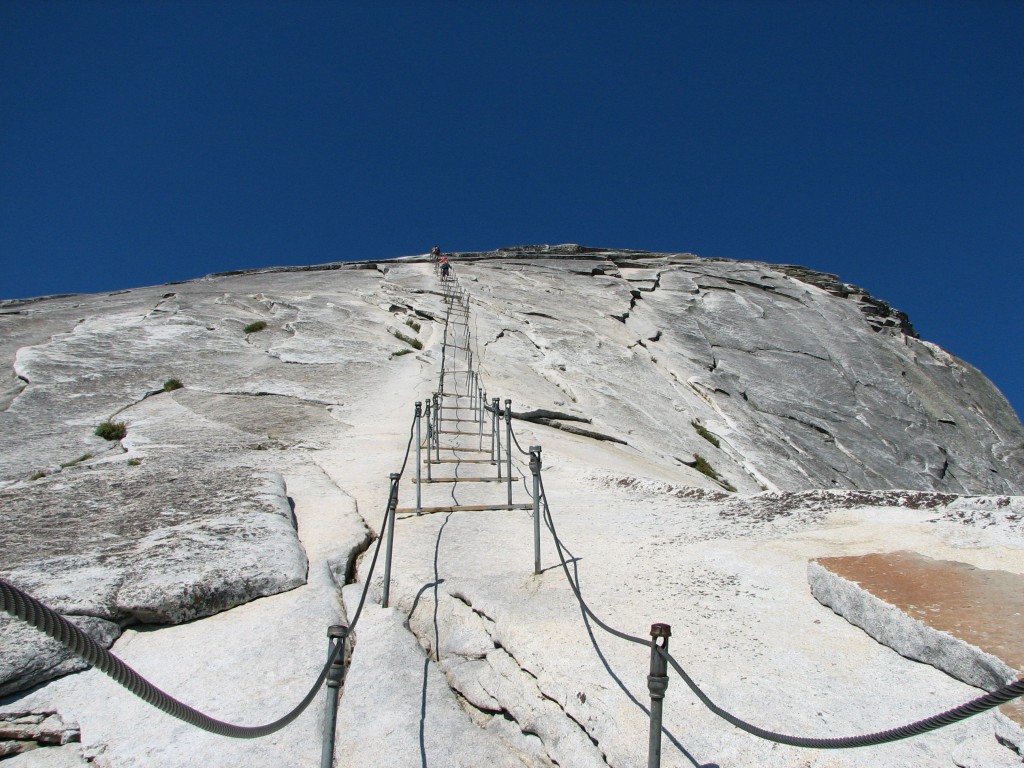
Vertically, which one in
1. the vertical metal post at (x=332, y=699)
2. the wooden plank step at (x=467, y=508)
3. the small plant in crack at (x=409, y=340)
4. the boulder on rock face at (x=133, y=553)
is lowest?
the vertical metal post at (x=332, y=699)

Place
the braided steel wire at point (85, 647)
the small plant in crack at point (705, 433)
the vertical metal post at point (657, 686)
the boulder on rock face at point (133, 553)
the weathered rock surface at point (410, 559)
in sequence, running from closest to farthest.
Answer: the braided steel wire at point (85, 647) → the vertical metal post at point (657, 686) → the weathered rock surface at point (410, 559) → the boulder on rock face at point (133, 553) → the small plant in crack at point (705, 433)

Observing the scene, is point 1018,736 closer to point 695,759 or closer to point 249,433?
point 695,759

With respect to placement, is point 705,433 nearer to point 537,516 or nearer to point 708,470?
point 708,470

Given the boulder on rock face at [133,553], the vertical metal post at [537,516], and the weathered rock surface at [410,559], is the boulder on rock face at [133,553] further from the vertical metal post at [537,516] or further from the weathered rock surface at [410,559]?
the vertical metal post at [537,516]

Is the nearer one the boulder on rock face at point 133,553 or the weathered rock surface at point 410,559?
the weathered rock surface at point 410,559

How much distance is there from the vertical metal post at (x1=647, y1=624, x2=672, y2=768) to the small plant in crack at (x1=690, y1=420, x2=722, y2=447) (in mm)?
15118

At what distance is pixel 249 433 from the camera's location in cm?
1127

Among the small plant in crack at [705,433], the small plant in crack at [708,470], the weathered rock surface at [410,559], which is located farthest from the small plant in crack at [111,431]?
the small plant in crack at [705,433]

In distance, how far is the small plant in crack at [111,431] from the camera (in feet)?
34.8

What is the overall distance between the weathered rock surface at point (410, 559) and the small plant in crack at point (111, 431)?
21cm

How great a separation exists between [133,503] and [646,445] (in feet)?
35.3

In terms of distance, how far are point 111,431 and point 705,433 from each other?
14.2 metres

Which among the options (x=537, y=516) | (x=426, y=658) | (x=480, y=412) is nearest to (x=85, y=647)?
(x=426, y=658)

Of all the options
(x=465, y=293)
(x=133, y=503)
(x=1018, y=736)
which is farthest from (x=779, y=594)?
(x=465, y=293)
